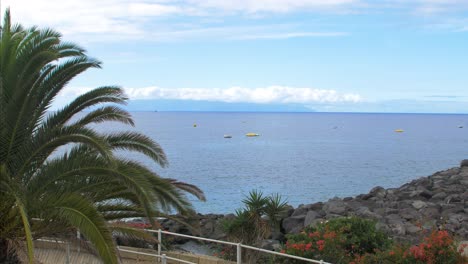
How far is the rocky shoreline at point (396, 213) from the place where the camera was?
21.4 metres

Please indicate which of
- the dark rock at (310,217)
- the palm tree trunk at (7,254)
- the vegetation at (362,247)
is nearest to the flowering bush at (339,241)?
the vegetation at (362,247)

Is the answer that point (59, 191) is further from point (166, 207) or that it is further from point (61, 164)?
point (166, 207)

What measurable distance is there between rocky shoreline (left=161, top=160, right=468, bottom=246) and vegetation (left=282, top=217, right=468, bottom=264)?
5.09 m

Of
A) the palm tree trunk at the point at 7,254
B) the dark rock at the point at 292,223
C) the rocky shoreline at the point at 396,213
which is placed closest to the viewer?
the palm tree trunk at the point at 7,254

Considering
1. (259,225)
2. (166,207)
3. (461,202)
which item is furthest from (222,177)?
(166,207)

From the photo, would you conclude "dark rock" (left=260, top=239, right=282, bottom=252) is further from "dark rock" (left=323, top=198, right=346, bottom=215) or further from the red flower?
the red flower

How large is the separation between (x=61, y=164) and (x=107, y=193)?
4.21 feet

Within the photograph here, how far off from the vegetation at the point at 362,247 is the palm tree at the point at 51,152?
324 centimetres

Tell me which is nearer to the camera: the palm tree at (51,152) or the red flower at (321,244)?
the palm tree at (51,152)

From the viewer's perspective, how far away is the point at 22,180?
1066 centimetres

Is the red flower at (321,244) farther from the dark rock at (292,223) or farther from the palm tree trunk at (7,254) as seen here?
the dark rock at (292,223)

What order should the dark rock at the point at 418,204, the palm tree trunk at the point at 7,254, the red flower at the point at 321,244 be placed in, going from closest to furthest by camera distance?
the palm tree trunk at the point at 7,254, the red flower at the point at 321,244, the dark rock at the point at 418,204

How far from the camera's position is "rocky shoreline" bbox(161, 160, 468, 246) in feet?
70.1

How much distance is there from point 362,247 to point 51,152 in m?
6.51
